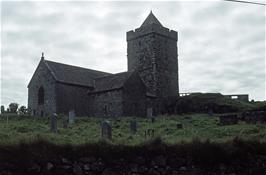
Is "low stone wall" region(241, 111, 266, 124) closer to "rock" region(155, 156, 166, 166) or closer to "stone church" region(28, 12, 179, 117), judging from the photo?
"rock" region(155, 156, 166, 166)

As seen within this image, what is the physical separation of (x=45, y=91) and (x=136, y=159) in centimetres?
A: 3055

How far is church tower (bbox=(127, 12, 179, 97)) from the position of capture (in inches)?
1838

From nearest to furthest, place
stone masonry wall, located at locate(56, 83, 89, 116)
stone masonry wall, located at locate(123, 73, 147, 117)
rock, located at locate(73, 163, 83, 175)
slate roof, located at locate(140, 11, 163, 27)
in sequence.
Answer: rock, located at locate(73, 163, 83, 175)
stone masonry wall, located at locate(56, 83, 89, 116)
stone masonry wall, located at locate(123, 73, 147, 117)
slate roof, located at locate(140, 11, 163, 27)

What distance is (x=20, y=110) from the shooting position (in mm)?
42719

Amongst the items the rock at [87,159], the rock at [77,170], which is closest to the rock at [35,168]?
the rock at [77,170]

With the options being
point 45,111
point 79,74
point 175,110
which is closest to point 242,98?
point 175,110

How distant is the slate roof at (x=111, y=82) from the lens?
131 ft

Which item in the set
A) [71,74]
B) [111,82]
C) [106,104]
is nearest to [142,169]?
[106,104]

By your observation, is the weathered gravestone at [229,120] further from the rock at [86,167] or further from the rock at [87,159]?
→ the rock at [86,167]

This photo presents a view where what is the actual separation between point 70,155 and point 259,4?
23.4 ft

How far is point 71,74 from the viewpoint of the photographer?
40906mm

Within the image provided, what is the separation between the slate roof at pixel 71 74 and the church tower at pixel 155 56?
6.39 meters

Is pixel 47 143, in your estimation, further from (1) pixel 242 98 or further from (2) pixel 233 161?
(1) pixel 242 98

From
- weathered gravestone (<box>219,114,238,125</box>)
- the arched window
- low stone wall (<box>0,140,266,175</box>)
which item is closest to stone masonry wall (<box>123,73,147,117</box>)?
the arched window
